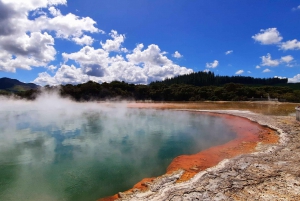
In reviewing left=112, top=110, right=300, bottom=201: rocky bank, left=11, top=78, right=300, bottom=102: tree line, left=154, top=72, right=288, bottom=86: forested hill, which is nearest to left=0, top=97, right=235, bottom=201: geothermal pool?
left=112, top=110, right=300, bottom=201: rocky bank

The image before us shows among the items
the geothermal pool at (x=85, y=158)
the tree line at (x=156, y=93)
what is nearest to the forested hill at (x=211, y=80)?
the tree line at (x=156, y=93)

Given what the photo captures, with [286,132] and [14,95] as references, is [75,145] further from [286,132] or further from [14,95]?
[14,95]

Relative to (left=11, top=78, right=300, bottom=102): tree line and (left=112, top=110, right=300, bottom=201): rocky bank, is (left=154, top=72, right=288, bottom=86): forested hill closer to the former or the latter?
(left=11, top=78, right=300, bottom=102): tree line

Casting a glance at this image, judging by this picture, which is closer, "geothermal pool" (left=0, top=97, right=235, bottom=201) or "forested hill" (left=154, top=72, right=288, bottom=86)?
"geothermal pool" (left=0, top=97, right=235, bottom=201)

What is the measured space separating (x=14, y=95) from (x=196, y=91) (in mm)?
42961

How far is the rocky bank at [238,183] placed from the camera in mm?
4398

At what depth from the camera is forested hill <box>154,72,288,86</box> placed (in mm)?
91750

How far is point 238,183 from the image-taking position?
493 centimetres

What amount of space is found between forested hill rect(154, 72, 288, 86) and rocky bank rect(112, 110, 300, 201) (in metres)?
87.0

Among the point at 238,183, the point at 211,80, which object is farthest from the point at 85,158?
the point at 211,80

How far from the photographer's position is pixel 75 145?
9820mm

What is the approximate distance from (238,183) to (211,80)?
9241cm

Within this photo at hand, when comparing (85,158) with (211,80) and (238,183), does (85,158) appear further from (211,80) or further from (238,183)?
(211,80)

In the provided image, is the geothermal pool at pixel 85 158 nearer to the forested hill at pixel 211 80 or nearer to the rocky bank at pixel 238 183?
the rocky bank at pixel 238 183
